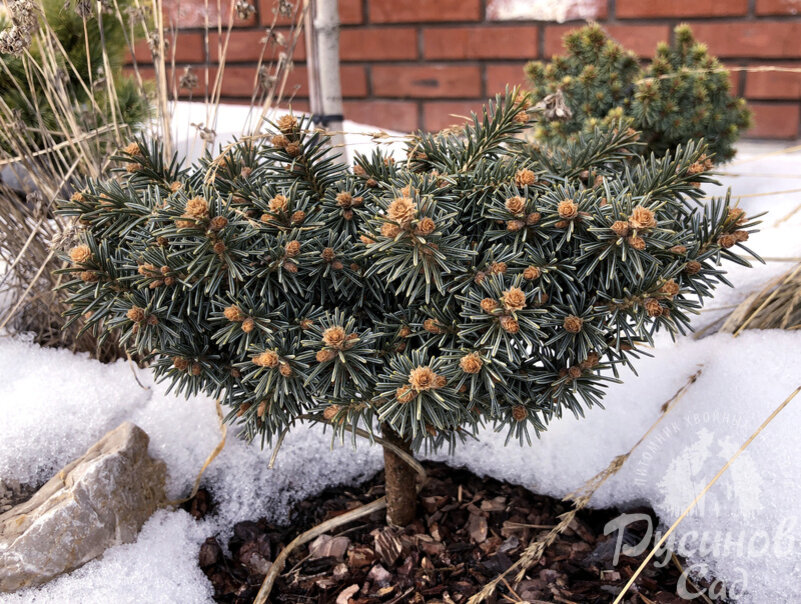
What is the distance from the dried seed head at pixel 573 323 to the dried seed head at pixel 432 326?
0.18m

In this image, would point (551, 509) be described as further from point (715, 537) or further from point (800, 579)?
point (800, 579)

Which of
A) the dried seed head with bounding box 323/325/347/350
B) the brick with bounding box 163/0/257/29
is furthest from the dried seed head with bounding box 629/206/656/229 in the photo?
the brick with bounding box 163/0/257/29

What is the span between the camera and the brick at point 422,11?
3289 mm

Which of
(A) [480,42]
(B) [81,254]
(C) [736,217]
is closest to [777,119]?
(A) [480,42]

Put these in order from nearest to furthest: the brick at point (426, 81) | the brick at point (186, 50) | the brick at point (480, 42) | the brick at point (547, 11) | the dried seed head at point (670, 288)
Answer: the dried seed head at point (670, 288)
the brick at point (547, 11)
the brick at point (480, 42)
the brick at point (426, 81)
the brick at point (186, 50)

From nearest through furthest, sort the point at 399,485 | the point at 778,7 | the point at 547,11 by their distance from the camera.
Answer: the point at 399,485
the point at 778,7
the point at 547,11

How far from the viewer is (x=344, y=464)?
1.69m

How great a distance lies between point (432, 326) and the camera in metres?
1.06

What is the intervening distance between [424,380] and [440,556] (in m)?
0.66

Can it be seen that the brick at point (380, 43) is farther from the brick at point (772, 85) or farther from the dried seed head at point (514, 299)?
the dried seed head at point (514, 299)

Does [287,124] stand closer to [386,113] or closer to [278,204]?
[278,204]

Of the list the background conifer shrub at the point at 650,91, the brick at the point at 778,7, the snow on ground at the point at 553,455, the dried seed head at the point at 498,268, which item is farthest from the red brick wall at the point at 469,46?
the dried seed head at the point at 498,268

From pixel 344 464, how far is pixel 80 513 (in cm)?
58

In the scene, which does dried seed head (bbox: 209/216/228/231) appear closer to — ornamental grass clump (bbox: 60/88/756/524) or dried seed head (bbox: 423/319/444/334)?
ornamental grass clump (bbox: 60/88/756/524)
